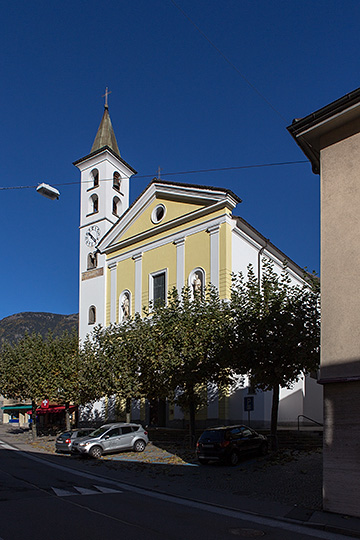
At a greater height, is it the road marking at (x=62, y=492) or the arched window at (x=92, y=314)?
the arched window at (x=92, y=314)

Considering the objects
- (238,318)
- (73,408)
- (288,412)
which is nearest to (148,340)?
(238,318)

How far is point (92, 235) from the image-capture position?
4062 cm

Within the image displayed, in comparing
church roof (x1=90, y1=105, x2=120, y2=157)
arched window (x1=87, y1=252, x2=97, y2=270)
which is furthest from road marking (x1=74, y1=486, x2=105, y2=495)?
church roof (x1=90, y1=105, x2=120, y2=157)

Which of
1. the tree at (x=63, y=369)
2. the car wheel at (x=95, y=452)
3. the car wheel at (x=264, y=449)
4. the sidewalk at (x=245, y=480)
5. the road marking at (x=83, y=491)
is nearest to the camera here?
the sidewalk at (x=245, y=480)

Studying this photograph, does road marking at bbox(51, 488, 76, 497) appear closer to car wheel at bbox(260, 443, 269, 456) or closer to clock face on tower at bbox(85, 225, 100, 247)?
car wheel at bbox(260, 443, 269, 456)

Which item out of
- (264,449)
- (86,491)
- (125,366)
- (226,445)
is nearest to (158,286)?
(125,366)

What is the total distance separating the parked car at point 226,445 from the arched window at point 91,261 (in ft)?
74.3

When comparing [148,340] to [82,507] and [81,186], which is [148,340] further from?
[81,186]

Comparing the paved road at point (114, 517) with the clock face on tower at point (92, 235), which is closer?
the paved road at point (114, 517)

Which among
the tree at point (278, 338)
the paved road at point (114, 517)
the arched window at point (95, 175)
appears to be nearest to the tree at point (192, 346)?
the tree at point (278, 338)

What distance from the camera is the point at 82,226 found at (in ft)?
137

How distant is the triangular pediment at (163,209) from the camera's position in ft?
101

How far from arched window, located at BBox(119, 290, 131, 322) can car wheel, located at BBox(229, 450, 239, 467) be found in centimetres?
1788

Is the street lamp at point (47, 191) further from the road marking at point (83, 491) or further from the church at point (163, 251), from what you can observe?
the church at point (163, 251)
